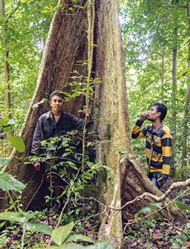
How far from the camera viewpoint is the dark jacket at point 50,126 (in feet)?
8.77

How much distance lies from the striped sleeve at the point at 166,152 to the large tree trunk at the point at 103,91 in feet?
1.51

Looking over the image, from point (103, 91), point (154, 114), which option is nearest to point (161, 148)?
point (154, 114)

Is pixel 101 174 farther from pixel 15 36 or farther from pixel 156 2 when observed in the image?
pixel 156 2

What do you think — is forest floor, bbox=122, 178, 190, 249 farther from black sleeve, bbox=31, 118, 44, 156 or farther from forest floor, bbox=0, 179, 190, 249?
black sleeve, bbox=31, 118, 44, 156

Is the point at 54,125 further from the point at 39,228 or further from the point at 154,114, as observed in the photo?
the point at 39,228

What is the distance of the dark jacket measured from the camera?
2.67 metres

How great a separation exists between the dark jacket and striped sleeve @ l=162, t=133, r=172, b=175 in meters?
1.18

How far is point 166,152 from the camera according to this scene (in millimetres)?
2707

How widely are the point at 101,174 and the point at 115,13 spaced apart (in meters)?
2.46

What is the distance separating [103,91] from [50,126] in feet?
2.95

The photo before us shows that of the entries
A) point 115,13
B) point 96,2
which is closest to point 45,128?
point 115,13

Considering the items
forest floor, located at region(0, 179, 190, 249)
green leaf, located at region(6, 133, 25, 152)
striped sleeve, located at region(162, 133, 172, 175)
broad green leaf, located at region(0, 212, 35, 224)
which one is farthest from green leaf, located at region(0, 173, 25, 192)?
striped sleeve, located at region(162, 133, 172, 175)

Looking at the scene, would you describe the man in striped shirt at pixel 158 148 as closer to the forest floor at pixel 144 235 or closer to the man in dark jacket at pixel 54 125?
the forest floor at pixel 144 235

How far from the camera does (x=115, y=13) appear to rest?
300 centimetres
